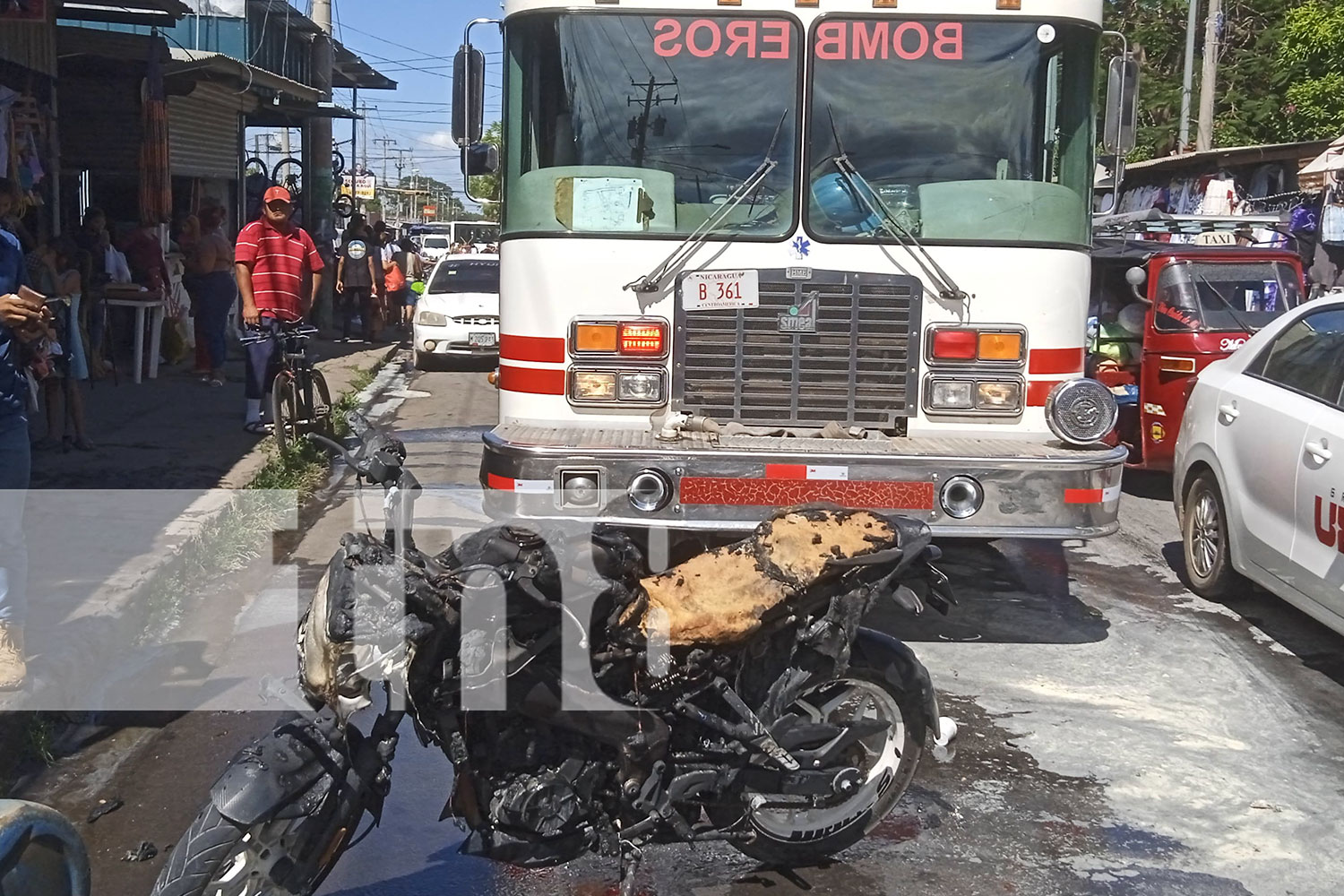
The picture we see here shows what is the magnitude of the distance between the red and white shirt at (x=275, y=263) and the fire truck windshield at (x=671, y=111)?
4.89m

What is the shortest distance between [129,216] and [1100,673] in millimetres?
16352

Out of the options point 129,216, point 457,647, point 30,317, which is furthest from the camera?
point 129,216

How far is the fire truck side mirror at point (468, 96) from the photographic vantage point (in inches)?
268

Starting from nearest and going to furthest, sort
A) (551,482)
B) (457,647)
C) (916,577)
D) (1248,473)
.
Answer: (457,647)
(916,577)
(551,482)
(1248,473)

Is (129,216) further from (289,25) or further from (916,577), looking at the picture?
(916,577)

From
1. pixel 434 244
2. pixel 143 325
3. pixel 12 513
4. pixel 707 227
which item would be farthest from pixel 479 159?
pixel 434 244

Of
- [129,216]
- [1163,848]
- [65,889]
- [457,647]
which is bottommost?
[1163,848]

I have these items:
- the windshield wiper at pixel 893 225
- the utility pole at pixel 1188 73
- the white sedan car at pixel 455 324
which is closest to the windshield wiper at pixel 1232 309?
the windshield wiper at pixel 893 225

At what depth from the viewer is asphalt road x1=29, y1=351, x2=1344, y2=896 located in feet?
13.1

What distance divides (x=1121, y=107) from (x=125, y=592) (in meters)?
5.34

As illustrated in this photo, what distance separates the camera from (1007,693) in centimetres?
562

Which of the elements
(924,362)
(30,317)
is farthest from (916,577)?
(30,317)

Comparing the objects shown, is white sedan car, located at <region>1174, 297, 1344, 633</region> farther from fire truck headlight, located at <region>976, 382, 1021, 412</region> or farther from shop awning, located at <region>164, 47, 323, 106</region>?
shop awning, located at <region>164, 47, 323, 106</region>

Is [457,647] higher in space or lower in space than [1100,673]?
higher
